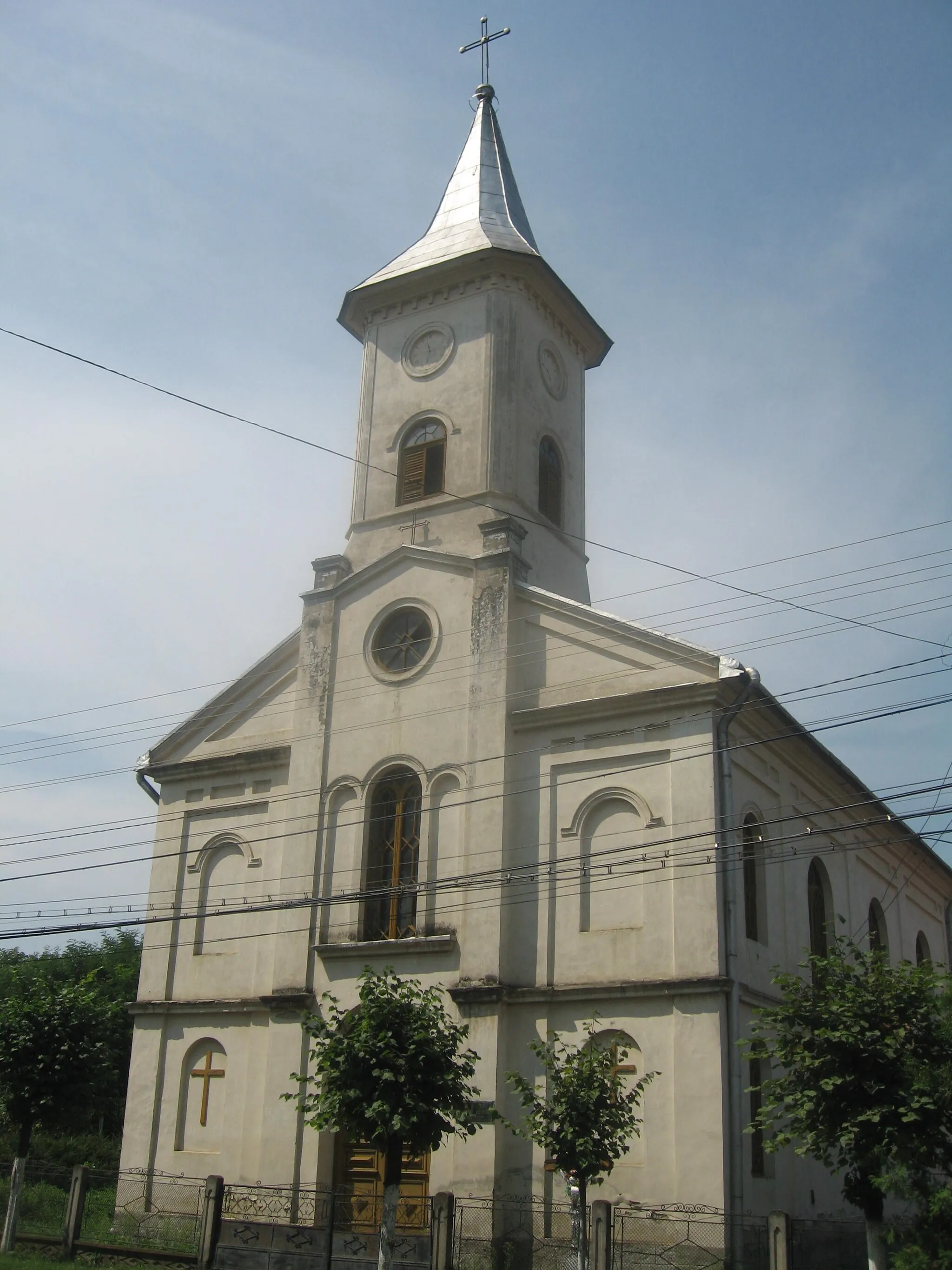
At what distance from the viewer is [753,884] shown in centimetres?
2312

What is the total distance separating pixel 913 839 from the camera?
31562 millimetres

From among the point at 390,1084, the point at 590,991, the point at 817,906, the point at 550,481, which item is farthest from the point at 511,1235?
→ the point at 550,481

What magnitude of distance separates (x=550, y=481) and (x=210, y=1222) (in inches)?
655

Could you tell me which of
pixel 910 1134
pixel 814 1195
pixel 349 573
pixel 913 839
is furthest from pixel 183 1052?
pixel 913 839

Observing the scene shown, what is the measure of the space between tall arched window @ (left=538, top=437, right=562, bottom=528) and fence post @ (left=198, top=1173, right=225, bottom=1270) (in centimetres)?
1505

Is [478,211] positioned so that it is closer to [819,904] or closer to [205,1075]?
[819,904]

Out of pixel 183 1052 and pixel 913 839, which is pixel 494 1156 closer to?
pixel 183 1052

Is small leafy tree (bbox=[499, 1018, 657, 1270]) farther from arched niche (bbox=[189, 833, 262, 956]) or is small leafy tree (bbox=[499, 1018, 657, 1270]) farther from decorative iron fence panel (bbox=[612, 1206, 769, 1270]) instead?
arched niche (bbox=[189, 833, 262, 956])

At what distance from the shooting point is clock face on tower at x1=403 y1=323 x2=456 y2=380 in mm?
28969

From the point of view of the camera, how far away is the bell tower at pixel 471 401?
2727 centimetres

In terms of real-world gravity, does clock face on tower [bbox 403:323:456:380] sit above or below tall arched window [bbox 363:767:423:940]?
above

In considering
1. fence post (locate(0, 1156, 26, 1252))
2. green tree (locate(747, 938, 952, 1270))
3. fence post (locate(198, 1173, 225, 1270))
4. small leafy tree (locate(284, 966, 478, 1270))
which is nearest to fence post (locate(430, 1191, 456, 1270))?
small leafy tree (locate(284, 966, 478, 1270))

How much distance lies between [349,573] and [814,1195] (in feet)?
48.4

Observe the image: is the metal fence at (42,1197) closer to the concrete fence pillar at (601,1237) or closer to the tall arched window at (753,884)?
the concrete fence pillar at (601,1237)
